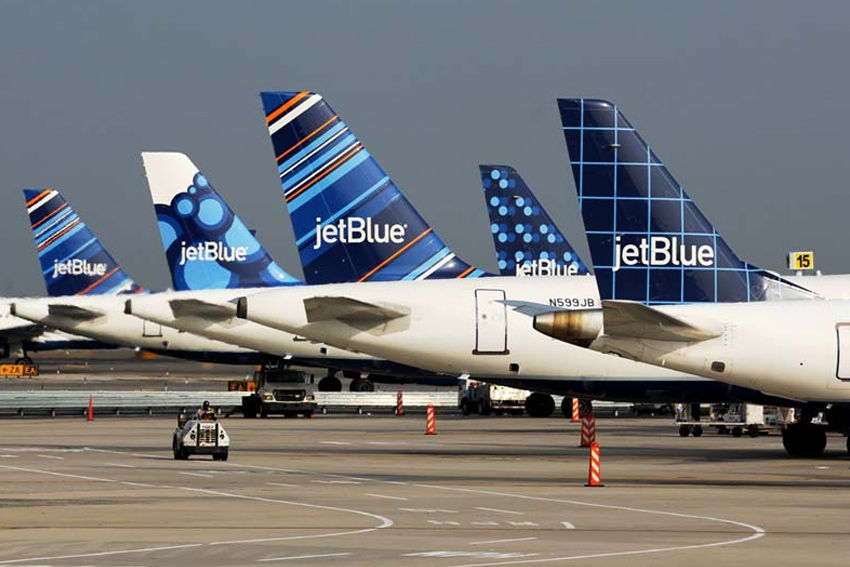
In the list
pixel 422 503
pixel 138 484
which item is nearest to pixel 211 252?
pixel 138 484

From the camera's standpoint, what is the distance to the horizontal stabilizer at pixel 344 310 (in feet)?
148

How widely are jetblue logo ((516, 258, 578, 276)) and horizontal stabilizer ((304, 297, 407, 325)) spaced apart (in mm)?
19304

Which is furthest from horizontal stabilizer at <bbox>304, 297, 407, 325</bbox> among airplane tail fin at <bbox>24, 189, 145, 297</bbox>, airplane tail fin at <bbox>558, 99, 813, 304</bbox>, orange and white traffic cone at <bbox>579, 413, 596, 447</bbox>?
airplane tail fin at <bbox>24, 189, 145, 297</bbox>

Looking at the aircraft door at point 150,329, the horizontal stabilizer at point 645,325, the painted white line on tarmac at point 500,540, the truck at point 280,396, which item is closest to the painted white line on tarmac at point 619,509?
the painted white line on tarmac at point 500,540

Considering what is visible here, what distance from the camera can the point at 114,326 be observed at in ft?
287

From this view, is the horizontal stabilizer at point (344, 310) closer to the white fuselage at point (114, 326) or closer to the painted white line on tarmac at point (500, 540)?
the painted white line on tarmac at point (500, 540)

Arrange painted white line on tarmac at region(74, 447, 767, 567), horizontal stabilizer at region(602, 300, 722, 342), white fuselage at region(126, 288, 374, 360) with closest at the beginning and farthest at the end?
painted white line on tarmac at region(74, 447, 767, 567) < horizontal stabilizer at region(602, 300, 722, 342) < white fuselage at region(126, 288, 374, 360)

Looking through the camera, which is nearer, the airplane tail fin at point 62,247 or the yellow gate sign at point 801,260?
the yellow gate sign at point 801,260

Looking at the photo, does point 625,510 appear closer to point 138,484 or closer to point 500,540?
point 500,540

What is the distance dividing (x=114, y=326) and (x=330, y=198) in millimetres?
38545

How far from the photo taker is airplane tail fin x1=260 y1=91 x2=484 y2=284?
51.0m

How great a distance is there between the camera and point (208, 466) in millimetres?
42062

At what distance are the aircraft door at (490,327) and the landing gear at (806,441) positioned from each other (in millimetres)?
7776

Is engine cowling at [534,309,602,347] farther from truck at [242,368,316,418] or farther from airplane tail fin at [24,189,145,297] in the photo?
airplane tail fin at [24,189,145,297]
